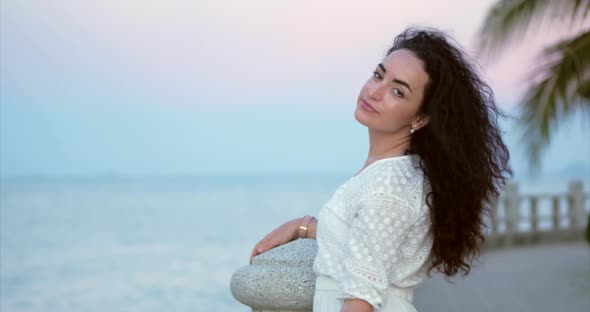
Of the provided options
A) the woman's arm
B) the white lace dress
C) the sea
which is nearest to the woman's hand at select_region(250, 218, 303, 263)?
the woman's arm

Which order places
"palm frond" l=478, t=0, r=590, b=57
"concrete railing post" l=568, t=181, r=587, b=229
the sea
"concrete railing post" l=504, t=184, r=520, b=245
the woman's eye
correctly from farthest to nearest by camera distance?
"concrete railing post" l=568, t=181, r=587, b=229 → "concrete railing post" l=504, t=184, r=520, b=245 → the sea → "palm frond" l=478, t=0, r=590, b=57 → the woman's eye

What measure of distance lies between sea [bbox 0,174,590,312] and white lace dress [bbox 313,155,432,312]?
249 inches

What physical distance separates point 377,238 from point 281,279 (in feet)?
2.73

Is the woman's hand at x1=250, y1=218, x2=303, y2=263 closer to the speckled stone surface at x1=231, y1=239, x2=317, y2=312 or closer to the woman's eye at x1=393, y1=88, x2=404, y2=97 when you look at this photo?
the speckled stone surface at x1=231, y1=239, x2=317, y2=312

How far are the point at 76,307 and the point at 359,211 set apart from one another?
1347 cm

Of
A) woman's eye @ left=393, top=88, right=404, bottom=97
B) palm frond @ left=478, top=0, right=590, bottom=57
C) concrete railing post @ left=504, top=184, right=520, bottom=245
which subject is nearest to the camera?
woman's eye @ left=393, top=88, right=404, bottom=97

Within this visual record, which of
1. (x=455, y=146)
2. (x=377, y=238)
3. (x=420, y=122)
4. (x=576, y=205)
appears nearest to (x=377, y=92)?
(x=420, y=122)

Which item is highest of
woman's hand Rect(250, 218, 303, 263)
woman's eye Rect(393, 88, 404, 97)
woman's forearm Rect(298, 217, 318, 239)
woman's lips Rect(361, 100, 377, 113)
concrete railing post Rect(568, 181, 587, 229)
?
woman's eye Rect(393, 88, 404, 97)

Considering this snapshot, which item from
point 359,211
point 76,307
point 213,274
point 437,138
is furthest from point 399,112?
point 213,274

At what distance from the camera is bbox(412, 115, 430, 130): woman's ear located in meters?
2.65

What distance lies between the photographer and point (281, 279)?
3.12m

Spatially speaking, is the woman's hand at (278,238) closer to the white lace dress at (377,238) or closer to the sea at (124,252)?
the white lace dress at (377,238)

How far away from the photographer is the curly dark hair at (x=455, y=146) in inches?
98.7

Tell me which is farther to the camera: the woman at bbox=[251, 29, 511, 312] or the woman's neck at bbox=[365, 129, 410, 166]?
the woman's neck at bbox=[365, 129, 410, 166]
